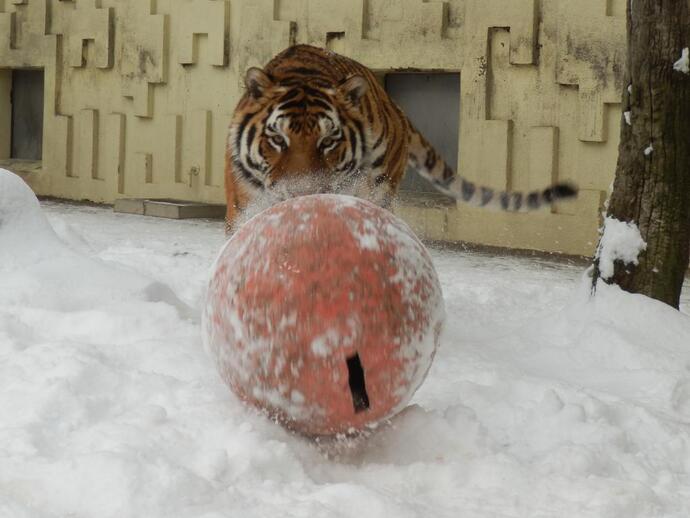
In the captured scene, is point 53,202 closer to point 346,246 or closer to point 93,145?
point 93,145

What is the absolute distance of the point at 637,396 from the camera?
13.5 ft

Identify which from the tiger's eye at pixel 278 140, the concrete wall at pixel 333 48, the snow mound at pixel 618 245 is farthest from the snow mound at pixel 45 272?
the concrete wall at pixel 333 48

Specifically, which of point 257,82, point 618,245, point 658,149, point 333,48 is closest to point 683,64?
point 658,149

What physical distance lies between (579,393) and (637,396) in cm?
45

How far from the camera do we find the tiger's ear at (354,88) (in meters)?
5.95

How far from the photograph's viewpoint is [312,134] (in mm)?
5941

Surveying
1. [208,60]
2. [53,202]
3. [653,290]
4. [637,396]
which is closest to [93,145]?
[53,202]

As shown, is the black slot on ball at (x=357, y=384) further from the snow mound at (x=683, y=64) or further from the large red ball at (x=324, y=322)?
the snow mound at (x=683, y=64)

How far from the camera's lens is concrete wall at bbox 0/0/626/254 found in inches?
328

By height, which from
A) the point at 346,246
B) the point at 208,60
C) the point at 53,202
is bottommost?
the point at 53,202

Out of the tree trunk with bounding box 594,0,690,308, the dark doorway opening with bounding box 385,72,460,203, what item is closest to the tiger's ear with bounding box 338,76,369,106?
the tree trunk with bounding box 594,0,690,308

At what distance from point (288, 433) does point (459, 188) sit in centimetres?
413

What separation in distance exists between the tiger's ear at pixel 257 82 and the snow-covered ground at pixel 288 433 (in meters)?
1.50

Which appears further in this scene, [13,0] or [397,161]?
[13,0]
